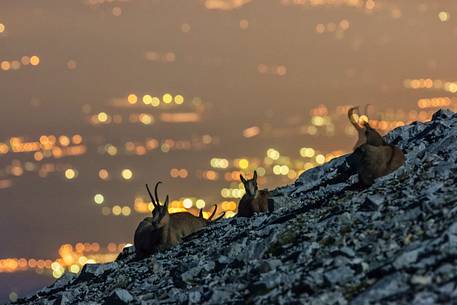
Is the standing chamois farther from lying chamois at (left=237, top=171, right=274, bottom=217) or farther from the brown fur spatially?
lying chamois at (left=237, top=171, right=274, bottom=217)

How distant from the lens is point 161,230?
90.5ft

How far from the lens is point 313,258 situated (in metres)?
17.3

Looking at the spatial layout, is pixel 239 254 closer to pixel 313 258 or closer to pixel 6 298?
pixel 313 258

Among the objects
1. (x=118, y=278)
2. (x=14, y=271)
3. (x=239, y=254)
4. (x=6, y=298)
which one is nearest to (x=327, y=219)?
(x=239, y=254)

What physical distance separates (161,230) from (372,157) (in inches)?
287

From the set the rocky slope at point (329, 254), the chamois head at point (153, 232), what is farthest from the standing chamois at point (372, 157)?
the chamois head at point (153, 232)

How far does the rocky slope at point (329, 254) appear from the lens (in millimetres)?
15031

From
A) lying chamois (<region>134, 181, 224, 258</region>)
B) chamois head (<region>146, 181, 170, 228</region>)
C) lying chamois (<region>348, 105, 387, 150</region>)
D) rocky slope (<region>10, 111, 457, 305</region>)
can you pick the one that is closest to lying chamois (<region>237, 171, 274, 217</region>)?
lying chamois (<region>134, 181, 224, 258</region>)

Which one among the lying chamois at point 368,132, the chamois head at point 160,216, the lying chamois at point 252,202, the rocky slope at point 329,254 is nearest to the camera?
the rocky slope at point 329,254

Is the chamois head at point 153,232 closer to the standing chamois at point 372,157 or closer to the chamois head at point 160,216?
the chamois head at point 160,216

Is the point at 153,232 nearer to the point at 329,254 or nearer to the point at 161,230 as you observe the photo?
the point at 161,230

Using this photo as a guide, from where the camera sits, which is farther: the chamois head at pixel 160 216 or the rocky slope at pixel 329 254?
the chamois head at pixel 160 216

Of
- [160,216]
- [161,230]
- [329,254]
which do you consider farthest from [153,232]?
[329,254]

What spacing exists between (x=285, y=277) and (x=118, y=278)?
7.97 meters
